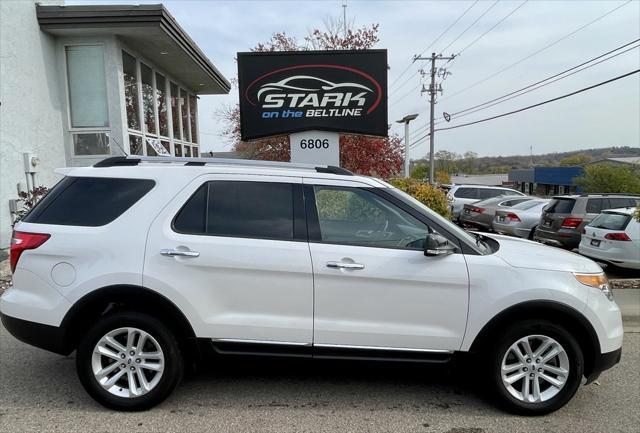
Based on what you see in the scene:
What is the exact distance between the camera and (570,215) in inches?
389

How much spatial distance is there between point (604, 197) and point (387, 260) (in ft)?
31.5

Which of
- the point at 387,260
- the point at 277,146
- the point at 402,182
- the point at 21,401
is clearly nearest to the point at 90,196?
the point at 21,401

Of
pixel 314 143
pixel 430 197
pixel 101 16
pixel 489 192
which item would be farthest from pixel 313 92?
pixel 489 192

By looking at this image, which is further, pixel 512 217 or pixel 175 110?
pixel 175 110

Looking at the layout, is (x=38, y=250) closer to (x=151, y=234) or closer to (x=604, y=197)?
(x=151, y=234)

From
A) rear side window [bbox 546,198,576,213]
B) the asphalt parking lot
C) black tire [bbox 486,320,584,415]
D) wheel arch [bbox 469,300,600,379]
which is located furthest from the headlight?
rear side window [bbox 546,198,576,213]

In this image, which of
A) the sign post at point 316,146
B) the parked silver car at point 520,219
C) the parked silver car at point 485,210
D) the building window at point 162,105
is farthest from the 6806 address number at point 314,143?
the parked silver car at point 485,210

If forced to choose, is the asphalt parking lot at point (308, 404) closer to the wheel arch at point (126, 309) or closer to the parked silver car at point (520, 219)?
the wheel arch at point (126, 309)

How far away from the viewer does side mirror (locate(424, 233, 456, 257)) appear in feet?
10.3

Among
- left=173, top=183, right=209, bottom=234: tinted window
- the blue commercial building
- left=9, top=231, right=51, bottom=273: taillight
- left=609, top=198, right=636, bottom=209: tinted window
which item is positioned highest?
left=173, top=183, right=209, bottom=234: tinted window

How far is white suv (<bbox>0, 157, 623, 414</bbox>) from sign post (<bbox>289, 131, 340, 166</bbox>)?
5.24m

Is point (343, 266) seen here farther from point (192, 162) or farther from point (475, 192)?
point (475, 192)

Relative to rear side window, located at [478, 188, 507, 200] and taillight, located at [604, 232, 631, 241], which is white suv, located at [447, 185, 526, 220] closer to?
rear side window, located at [478, 188, 507, 200]

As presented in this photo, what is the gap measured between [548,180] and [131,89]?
63990 mm
